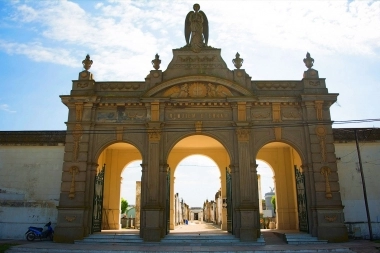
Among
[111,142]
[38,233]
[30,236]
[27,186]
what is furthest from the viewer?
[27,186]

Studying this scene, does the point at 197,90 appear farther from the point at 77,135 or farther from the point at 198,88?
the point at 77,135

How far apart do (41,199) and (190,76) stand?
9769 millimetres

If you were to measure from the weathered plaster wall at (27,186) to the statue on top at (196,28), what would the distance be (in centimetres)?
891

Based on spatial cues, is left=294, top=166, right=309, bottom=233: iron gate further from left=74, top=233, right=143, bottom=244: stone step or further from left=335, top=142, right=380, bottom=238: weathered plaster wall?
left=74, top=233, right=143, bottom=244: stone step

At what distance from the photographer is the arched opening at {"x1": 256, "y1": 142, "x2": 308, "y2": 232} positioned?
19766 millimetres

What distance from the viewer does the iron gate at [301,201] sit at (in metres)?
16.7

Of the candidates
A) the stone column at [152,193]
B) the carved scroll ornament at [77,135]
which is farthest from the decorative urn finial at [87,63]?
the stone column at [152,193]

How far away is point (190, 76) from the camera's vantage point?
56.0 ft

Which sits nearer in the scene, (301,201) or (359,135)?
(301,201)

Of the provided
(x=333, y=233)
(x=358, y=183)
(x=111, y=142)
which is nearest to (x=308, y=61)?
(x=358, y=183)

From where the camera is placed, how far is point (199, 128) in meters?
16.7

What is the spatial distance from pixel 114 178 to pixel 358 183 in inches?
542

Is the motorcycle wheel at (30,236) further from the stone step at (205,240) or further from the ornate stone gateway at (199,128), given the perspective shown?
the stone step at (205,240)

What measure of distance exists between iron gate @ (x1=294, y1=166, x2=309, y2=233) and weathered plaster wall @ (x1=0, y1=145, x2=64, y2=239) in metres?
12.3
